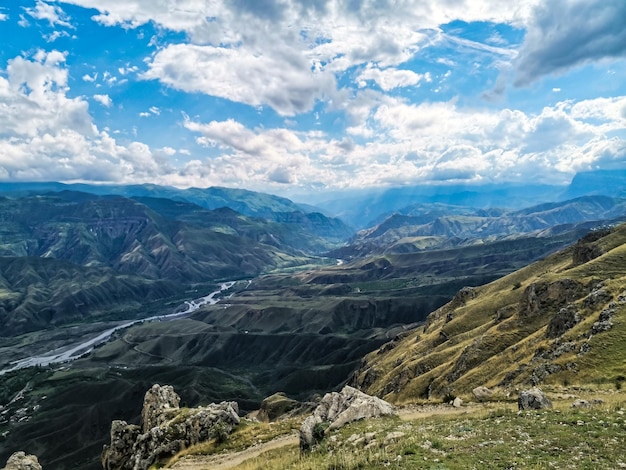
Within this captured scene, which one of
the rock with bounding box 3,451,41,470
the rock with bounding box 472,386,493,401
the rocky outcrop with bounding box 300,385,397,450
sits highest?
the rocky outcrop with bounding box 300,385,397,450

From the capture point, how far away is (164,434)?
1651 inches

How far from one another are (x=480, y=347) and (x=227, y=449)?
5602 centimetres

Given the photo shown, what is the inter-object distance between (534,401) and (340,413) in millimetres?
14330

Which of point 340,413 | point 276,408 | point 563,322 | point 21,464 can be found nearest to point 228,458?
point 340,413

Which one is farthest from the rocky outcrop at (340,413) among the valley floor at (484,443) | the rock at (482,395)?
the rock at (482,395)

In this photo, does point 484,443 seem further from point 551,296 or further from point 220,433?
point 551,296

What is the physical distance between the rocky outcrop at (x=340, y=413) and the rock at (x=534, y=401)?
31.2ft

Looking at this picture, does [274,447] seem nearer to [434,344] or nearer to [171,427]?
[171,427]

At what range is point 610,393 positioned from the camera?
33031 mm

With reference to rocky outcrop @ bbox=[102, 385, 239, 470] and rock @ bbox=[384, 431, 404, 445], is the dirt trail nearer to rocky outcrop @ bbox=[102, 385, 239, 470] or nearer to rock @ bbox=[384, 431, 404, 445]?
rocky outcrop @ bbox=[102, 385, 239, 470]

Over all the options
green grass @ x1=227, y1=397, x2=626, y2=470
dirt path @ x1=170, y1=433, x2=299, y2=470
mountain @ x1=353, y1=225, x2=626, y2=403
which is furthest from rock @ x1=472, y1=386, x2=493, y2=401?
dirt path @ x1=170, y1=433, x2=299, y2=470

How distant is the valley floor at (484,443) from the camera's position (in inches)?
680

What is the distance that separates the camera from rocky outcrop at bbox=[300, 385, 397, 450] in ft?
88.6

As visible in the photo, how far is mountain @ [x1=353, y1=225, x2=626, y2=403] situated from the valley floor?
1888 centimetres
